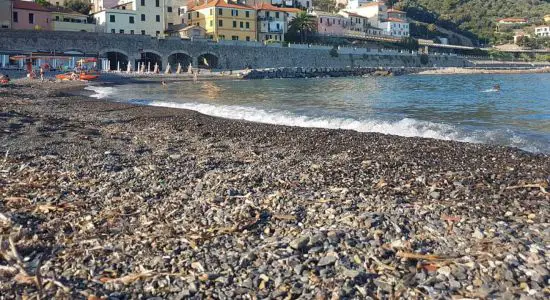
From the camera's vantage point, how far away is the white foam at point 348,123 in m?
13.8

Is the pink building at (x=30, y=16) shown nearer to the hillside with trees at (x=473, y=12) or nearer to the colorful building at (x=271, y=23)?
the colorful building at (x=271, y=23)

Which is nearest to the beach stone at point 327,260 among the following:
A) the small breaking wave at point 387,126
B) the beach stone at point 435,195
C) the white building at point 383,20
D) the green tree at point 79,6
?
the beach stone at point 435,195

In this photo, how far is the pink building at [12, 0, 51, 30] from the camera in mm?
54812

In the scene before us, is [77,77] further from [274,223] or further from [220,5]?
[274,223]

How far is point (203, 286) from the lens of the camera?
165 inches

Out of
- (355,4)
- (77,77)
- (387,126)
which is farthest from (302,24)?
(387,126)

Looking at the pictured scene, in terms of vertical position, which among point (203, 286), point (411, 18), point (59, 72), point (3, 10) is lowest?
point (203, 286)

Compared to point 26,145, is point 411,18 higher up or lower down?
higher up

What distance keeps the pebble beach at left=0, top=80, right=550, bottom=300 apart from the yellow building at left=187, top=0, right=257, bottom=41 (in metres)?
62.9

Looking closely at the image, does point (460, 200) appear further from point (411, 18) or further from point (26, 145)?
point (411, 18)

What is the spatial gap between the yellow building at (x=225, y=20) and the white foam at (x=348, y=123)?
51.7m

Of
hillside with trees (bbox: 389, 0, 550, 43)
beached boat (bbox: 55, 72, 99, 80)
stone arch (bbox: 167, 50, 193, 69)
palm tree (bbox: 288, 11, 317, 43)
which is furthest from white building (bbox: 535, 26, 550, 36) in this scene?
beached boat (bbox: 55, 72, 99, 80)

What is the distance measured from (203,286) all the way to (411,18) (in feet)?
458

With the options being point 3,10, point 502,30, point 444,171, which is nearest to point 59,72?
point 3,10
